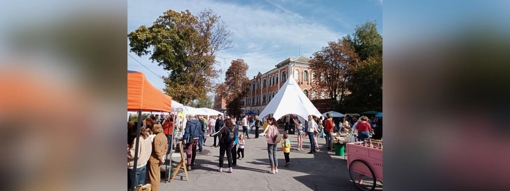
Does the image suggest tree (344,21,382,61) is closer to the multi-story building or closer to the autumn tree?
the multi-story building

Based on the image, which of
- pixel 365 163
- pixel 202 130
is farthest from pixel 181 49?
pixel 365 163

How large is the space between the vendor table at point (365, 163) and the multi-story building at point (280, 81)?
28984 millimetres

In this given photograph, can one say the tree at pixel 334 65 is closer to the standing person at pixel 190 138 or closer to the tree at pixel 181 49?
the tree at pixel 181 49

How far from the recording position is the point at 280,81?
44500 mm

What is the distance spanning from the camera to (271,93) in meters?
47.8

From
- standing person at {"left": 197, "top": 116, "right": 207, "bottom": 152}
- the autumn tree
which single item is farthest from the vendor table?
the autumn tree

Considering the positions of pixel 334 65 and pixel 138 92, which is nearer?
pixel 138 92

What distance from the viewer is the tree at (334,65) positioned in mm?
30266

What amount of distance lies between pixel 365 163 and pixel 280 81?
3971 cm

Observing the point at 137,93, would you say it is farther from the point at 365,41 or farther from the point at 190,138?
the point at 365,41

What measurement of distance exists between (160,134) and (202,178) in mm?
2063

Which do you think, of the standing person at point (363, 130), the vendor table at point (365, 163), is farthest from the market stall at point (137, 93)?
→ the standing person at point (363, 130)
